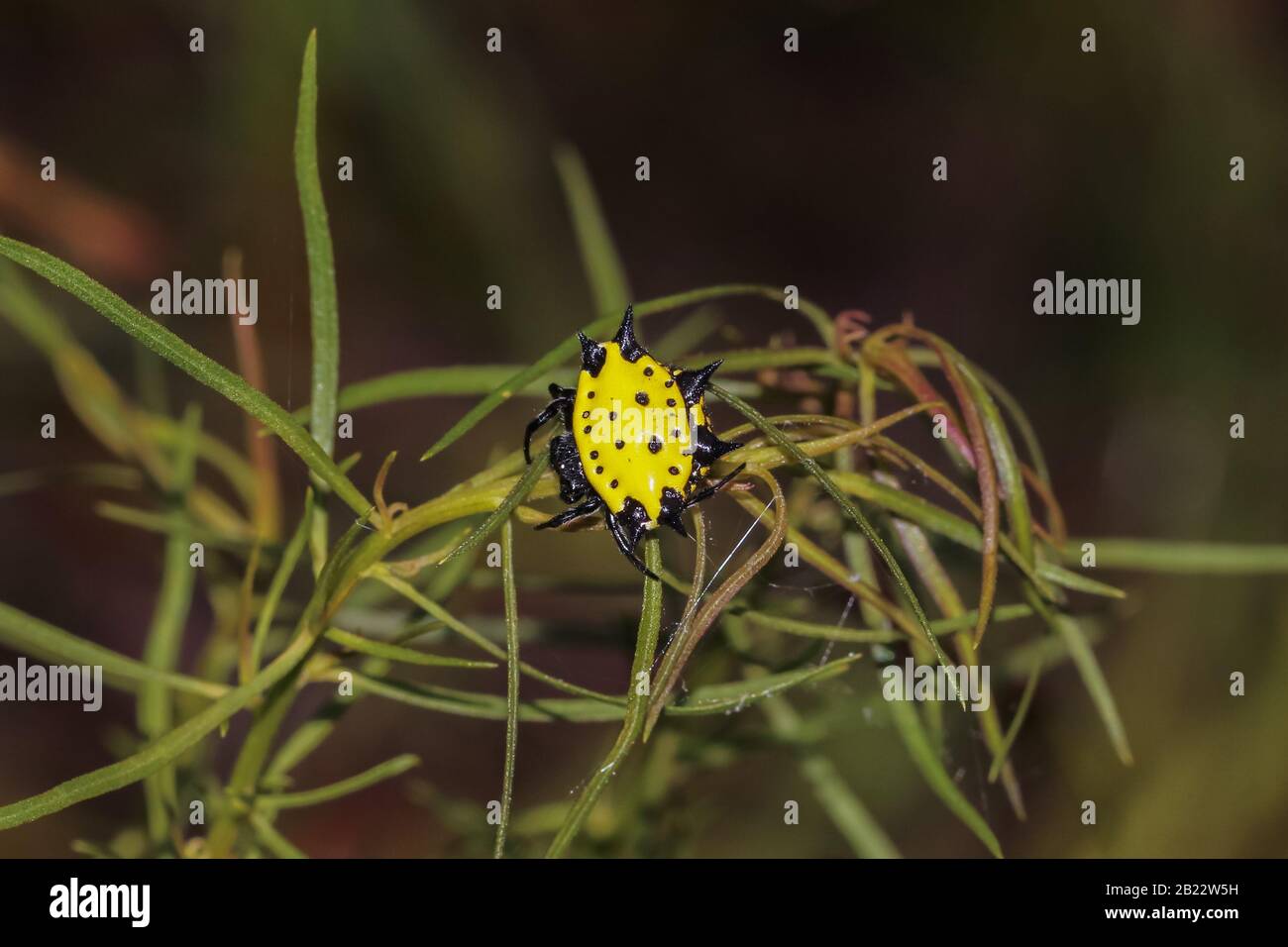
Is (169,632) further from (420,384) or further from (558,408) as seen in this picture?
(558,408)

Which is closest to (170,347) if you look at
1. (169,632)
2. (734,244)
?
(169,632)

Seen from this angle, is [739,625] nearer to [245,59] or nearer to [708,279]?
[708,279]

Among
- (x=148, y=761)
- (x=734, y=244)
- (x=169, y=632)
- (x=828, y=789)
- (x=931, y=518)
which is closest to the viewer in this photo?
(x=148, y=761)

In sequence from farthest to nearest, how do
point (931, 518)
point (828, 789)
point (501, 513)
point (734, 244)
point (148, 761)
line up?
point (734, 244), point (828, 789), point (931, 518), point (148, 761), point (501, 513)

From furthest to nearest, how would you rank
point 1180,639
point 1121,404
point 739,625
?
point 1121,404 < point 1180,639 < point 739,625

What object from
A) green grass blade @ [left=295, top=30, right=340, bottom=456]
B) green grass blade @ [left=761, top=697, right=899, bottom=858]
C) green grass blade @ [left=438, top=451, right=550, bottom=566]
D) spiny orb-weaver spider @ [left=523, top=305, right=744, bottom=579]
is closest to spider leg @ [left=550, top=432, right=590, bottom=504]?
spiny orb-weaver spider @ [left=523, top=305, right=744, bottom=579]

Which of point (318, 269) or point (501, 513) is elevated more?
point (318, 269)

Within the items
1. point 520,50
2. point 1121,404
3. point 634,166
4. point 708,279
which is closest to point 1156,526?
point 1121,404

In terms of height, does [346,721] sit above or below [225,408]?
below
